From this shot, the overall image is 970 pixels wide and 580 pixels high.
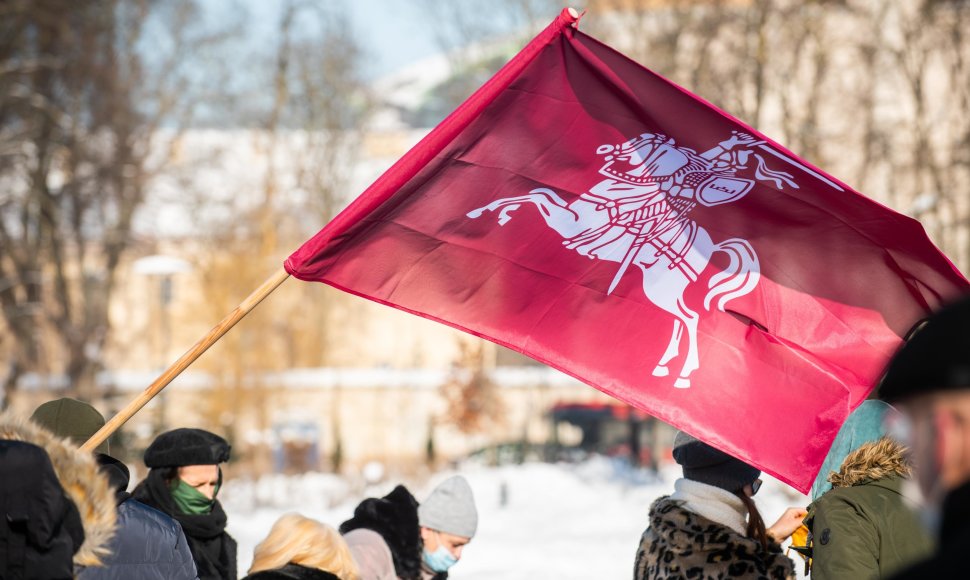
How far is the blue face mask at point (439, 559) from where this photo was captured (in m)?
6.01

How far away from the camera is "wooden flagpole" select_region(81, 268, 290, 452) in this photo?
4332 mm

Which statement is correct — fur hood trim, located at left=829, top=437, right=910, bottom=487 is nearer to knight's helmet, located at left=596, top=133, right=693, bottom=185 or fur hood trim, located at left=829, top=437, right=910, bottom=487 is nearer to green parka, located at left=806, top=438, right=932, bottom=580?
green parka, located at left=806, top=438, right=932, bottom=580

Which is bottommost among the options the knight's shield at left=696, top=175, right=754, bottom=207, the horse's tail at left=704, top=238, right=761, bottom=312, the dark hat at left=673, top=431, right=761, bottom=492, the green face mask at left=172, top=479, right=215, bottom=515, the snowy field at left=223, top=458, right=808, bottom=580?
the snowy field at left=223, top=458, right=808, bottom=580

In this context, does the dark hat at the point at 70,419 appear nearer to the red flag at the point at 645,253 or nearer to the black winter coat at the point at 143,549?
the black winter coat at the point at 143,549

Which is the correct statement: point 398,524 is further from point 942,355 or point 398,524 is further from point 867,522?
A: point 942,355

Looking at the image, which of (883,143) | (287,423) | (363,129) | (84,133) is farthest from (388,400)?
(883,143)

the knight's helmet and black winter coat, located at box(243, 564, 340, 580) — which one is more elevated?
the knight's helmet

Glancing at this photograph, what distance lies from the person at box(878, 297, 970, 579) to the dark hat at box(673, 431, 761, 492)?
2.80 m

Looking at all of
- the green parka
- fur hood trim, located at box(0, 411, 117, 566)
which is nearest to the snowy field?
the green parka

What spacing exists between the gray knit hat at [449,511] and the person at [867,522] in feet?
6.39

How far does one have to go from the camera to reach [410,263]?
569cm

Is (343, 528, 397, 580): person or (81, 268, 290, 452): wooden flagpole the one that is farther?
(343, 528, 397, 580): person

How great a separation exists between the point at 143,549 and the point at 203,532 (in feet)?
4.68

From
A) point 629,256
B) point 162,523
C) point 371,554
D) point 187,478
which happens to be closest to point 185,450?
point 187,478
